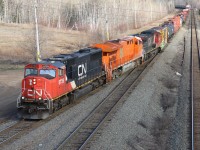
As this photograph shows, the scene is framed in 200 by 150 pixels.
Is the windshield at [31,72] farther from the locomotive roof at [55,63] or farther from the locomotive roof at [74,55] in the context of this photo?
the locomotive roof at [74,55]

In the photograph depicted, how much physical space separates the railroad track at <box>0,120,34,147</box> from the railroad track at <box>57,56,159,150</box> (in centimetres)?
250

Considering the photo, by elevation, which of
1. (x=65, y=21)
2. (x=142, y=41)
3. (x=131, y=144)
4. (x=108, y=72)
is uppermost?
(x=65, y=21)

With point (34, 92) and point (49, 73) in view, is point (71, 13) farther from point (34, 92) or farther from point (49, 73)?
point (34, 92)

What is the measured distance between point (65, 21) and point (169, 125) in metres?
73.2

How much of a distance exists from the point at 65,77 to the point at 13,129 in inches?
166

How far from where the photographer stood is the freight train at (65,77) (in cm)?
1705

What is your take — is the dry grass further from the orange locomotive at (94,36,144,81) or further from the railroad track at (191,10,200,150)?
the railroad track at (191,10,200,150)

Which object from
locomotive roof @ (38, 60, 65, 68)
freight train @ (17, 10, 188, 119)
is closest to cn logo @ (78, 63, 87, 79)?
freight train @ (17, 10, 188, 119)

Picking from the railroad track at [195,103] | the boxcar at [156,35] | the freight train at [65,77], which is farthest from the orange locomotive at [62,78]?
the boxcar at [156,35]

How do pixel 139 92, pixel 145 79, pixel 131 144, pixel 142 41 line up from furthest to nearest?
pixel 142 41, pixel 145 79, pixel 139 92, pixel 131 144

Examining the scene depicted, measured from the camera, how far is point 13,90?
80.8 feet

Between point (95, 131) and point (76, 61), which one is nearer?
point (95, 131)

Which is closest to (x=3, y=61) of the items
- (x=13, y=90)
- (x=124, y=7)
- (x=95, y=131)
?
(x=13, y=90)

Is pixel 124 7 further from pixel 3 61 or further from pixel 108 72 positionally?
pixel 108 72
